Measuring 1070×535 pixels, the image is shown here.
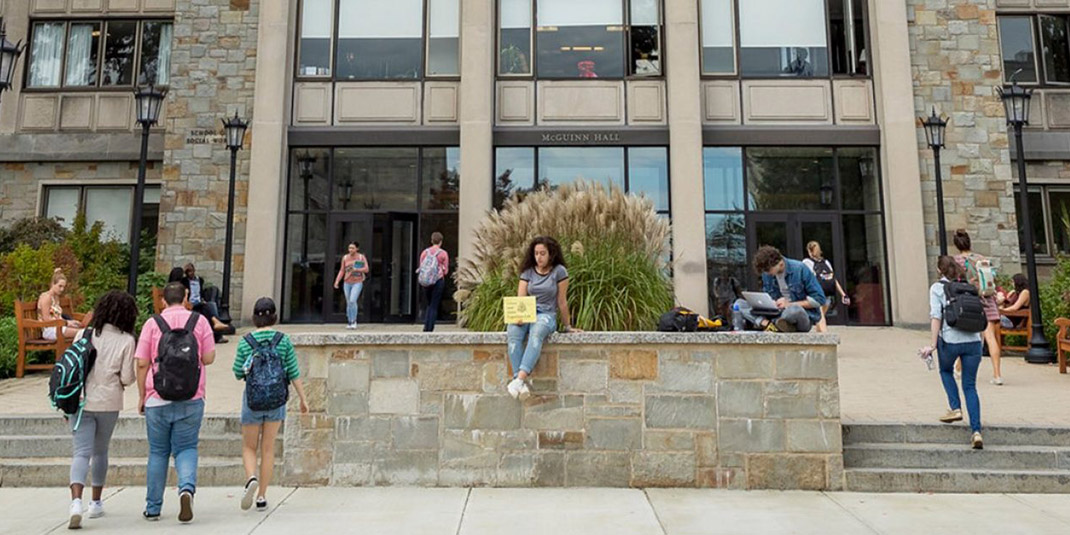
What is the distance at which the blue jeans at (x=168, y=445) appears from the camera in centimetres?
440

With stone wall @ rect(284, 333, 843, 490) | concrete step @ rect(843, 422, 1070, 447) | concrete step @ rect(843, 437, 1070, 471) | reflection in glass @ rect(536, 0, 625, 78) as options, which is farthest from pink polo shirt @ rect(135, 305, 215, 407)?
reflection in glass @ rect(536, 0, 625, 78)

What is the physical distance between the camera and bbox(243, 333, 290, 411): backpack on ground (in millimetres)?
4551

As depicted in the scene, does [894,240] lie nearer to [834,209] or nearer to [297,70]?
[834,209]

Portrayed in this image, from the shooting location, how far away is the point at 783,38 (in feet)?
51.1

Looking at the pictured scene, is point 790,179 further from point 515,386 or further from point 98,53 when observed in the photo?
point 98,53

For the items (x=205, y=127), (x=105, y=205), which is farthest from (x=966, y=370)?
(x=105, y=205)

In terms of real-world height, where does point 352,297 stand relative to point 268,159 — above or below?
below

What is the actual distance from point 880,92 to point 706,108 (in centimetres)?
408

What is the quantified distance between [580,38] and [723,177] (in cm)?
494

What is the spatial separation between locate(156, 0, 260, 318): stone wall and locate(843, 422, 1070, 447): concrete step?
1339 centimetres

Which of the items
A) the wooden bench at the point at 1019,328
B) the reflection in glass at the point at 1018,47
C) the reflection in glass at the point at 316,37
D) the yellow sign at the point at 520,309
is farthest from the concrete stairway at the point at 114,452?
the reflection in glass at the point at 1018,47

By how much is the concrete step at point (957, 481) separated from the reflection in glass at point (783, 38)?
39.7ft

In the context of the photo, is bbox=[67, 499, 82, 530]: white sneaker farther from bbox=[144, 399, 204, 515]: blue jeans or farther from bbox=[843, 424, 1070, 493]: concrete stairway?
bbox=[843, 424, 1070, 493]: concrete stairway

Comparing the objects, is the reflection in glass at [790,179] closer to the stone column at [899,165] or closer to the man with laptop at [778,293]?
the stone column at [899,165]
